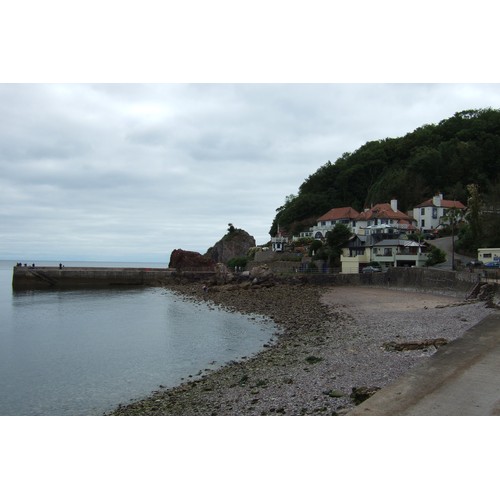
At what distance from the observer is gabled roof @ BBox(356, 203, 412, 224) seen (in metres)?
58.6

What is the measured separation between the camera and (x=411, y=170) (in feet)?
232

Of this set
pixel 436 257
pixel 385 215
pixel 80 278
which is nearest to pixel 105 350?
pixel 436 257

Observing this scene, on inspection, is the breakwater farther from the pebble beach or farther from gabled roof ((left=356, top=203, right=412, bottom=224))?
the pebble beach

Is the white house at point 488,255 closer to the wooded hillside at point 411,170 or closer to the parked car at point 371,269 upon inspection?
the parked car at point 371,269

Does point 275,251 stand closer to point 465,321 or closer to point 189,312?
point 189,312

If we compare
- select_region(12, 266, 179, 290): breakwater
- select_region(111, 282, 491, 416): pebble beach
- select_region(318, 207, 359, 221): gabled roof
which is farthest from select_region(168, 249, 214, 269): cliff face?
select_region(111, 282, 491, 416): pebble beach

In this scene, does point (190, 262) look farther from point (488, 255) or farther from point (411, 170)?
point (488, 255)

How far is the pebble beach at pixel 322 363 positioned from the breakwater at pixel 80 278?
123 ft

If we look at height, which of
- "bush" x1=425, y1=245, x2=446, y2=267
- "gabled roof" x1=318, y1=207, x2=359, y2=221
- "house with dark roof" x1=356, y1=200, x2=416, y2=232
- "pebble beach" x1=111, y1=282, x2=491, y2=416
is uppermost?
"gabled roof" x1=318, y1=207, x2=359, y2=221

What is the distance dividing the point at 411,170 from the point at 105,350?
62990mm

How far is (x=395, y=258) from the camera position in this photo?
4712 cm

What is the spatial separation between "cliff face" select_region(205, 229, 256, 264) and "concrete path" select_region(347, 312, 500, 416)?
6937 cm

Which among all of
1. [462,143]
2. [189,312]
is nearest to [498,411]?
[189,312]

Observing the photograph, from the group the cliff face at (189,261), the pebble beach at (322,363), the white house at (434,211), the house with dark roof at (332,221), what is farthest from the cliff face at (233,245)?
the pebble beach at (322,363)
